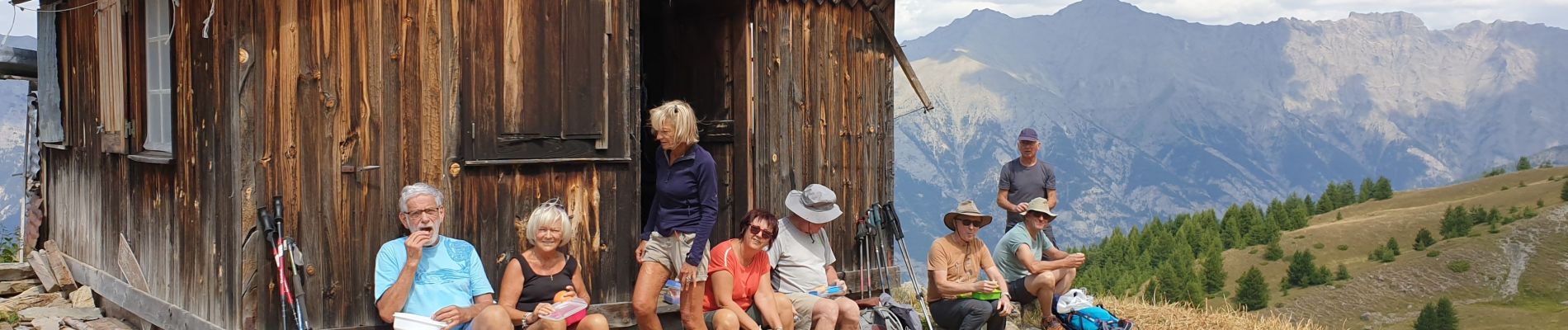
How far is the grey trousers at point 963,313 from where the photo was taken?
738cm

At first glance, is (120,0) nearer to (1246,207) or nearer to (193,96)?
(193,96)

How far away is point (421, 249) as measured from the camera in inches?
228

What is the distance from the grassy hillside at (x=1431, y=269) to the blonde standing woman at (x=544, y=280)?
2781 inches

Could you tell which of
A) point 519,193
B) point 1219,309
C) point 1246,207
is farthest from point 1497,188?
point 519,193

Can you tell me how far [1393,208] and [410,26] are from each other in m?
100

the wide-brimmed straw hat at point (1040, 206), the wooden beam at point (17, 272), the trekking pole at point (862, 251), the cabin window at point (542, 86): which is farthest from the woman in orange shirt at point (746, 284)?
the wooden beam at point (17, 272)

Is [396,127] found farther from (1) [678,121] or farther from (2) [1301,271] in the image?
(2) [1301,271]

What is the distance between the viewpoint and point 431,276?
5844mm

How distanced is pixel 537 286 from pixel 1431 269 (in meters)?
84.2

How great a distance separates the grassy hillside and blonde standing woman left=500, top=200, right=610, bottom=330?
7063 cm

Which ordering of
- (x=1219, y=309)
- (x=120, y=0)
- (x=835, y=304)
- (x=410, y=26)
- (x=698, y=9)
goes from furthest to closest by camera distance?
(x=1219, y=309) < (x=698, y=9) < (x=120, y=0) < (x=835, y=304) < (x=410, y=26)

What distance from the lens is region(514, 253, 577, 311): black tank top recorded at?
234 inches

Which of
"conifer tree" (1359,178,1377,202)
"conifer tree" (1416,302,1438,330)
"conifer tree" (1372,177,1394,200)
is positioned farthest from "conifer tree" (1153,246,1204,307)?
"conifer tree" (1359,178,1377,202)

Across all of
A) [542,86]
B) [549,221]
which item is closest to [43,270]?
[542,86]
